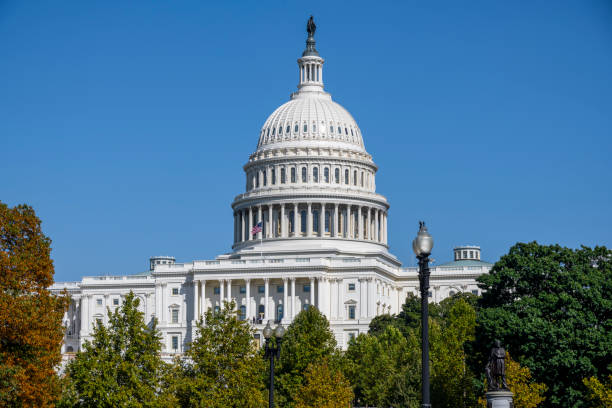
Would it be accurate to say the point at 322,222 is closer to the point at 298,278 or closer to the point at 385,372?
the point at 298,278

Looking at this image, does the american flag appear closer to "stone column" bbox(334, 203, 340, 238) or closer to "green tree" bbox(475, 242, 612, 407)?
Answer: "stone column" bbox(334, 203, 340, 238)

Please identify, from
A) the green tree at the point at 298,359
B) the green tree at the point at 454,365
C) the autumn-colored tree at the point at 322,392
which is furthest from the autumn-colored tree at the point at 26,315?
the green tree at the point at 454,365

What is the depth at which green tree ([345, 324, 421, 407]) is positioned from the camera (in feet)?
344

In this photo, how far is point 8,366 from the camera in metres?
65.6

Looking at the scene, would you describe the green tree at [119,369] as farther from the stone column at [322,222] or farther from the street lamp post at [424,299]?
the stone column at [322,222]

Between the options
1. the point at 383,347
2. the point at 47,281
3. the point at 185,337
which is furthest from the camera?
the point at 185,337

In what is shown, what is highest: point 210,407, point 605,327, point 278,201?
point 278,201

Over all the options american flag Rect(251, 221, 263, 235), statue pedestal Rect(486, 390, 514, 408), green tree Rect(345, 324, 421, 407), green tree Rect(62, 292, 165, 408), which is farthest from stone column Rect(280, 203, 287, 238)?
statue pedestal Rect(486, 390, 514, 408)

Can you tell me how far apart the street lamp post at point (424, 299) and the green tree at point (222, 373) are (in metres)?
29.2

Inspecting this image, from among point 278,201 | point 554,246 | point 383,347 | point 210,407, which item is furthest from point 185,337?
point 210,407

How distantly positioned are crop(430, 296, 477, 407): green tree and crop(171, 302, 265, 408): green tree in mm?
22765

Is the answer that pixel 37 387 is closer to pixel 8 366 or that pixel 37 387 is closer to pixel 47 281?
pixel 8 366

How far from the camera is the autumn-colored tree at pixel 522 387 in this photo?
8262cm

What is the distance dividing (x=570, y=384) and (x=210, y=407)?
1070 inches
